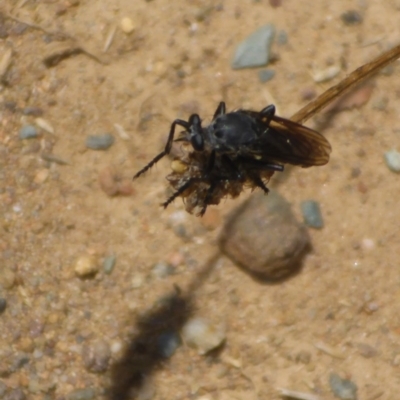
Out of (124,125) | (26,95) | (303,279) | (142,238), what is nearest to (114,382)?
(142,238)

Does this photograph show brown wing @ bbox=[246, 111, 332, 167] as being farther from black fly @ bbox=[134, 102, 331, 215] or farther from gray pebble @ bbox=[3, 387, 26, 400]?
gray pebble @ bbox=[3, 387, 26, 400]

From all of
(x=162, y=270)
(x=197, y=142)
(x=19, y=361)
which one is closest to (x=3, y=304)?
(x=19, y=361)

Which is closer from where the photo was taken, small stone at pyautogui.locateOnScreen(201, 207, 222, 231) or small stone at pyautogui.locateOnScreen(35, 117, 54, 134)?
small stone at pyautogui.locateOnScreen(201, 207, 222, 231)

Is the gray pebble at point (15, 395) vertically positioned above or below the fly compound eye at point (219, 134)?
below

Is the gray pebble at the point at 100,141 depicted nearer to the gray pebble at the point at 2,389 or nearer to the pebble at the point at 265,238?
the pebble at the point at 265,238

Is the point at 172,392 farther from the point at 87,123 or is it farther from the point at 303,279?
the point at 87,123

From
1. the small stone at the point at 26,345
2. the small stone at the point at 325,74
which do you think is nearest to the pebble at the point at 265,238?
the small stone at the point at 325,74

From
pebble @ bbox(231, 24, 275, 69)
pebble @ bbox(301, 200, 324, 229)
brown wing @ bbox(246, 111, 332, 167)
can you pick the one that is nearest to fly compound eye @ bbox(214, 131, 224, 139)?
brown wing @ bbox(246, 111, 332, 167)
